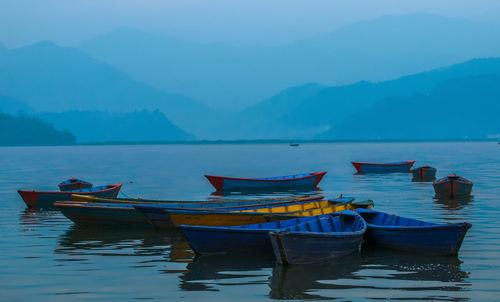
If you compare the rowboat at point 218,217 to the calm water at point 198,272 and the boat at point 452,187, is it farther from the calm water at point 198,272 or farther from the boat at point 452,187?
the boat at point 452,187

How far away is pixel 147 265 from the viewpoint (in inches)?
809

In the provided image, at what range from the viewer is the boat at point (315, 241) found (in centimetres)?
1880

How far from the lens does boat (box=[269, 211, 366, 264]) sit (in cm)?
1880

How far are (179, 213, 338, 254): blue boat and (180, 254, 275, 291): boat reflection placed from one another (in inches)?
9.2

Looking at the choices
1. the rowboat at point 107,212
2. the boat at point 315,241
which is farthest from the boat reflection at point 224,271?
the rowboat at point 107,212

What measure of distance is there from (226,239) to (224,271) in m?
1.64

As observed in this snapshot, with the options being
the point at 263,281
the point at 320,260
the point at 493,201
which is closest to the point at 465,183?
the point at 493,201

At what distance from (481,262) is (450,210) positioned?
14992 millimetres

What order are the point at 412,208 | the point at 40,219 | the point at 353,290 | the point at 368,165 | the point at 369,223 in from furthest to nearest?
the point at 368,165 < the point at 412,208 < the point at 40,219 < the point at 369,223 < the point at 353,290

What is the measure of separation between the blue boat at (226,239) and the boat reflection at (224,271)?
0.23m

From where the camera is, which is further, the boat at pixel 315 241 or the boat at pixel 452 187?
the boat at pixel 452 187

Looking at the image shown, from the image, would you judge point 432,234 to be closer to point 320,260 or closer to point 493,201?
point 320,260

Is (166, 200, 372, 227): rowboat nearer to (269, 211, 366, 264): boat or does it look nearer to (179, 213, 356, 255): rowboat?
(269, 211, 366, 264): boat

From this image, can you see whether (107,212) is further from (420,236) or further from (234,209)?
(420,236)
